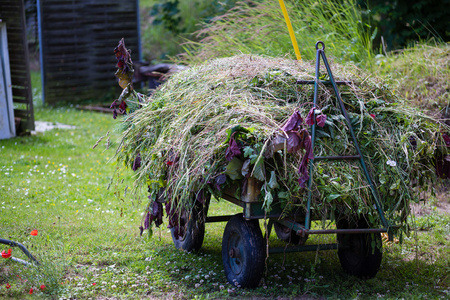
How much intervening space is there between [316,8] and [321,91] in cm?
413

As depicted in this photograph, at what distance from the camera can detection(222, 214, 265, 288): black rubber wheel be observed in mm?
3342

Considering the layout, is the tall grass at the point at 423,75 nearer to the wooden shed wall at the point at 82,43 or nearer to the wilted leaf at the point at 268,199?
the wilted leaf at the point at 268,199

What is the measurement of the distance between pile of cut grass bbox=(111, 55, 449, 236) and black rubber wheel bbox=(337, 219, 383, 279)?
0.45 m

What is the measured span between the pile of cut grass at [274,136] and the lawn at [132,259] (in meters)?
0.42

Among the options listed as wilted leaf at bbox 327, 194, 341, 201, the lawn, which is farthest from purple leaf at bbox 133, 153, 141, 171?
wilted leaf at bbox 327, 194, 341, 201

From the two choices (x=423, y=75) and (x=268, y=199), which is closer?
(x=268, y=199)

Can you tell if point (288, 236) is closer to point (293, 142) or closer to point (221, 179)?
point (221, 179)

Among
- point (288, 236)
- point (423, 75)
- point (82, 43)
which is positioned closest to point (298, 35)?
point (423, 75)

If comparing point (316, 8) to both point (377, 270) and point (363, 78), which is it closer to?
point (363, 78)

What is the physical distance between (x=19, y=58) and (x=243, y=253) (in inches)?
274

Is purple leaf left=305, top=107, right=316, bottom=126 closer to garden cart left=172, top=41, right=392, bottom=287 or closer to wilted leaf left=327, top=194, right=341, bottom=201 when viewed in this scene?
garden cart left=172, top=41, right=392, bottom=287

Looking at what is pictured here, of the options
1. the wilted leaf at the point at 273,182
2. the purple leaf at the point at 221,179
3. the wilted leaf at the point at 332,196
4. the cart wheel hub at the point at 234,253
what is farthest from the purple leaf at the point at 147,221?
the wilted leaf at the point at 332,196

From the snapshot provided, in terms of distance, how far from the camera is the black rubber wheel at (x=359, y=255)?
12.1ft

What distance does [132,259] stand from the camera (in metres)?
4.14
